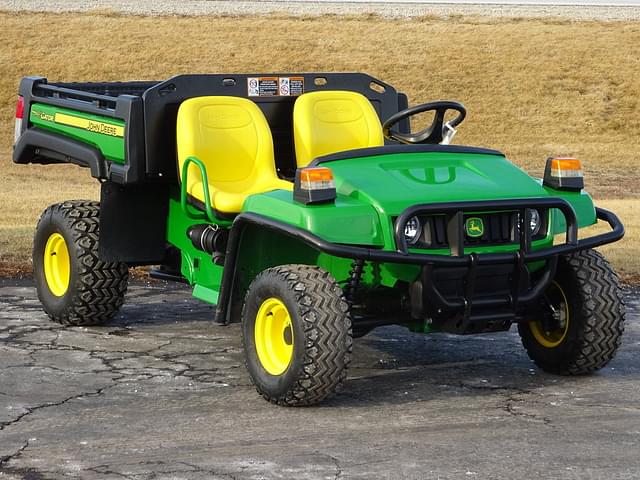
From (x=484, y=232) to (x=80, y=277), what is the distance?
2.84 meters

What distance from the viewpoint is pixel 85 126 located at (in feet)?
26.2

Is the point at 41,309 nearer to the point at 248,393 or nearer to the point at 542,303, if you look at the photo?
the point at 248,393

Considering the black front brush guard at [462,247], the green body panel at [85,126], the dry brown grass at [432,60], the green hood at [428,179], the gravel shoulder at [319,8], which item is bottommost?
the black front brush guard at [462,247]

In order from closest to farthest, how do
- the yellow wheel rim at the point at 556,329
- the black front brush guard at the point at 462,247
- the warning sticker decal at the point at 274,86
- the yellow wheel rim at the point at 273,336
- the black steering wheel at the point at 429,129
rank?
the black front brush guard at the point at 462,247
the yellow wheel rim at the point at 273,336
the yellow wheel rim at the point at 556,329
the black steering wheel at the point at 429,129
the warning sticker decal at the point at 274,86

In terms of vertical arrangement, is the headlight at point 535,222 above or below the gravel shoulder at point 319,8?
below

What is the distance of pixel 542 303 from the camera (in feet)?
23.0

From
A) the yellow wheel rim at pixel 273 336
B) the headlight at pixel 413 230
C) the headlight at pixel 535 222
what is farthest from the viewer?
the headlight at pixel 535 222

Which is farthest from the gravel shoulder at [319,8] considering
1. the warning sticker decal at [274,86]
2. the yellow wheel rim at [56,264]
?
the warning sticker decal at [274,86]

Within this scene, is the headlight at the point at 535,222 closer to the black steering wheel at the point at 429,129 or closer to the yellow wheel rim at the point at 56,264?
the black steering wheel at the point at 429,129

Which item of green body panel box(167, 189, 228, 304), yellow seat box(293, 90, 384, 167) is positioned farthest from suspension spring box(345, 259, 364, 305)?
yellow seat box(293, 90, 384, 167)

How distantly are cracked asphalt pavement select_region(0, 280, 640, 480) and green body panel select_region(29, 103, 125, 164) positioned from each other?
3.73ft

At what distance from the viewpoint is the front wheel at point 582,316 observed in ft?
22.2

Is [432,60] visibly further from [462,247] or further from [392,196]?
[462,247]

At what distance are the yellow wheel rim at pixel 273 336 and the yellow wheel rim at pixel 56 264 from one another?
2354 millimetres
